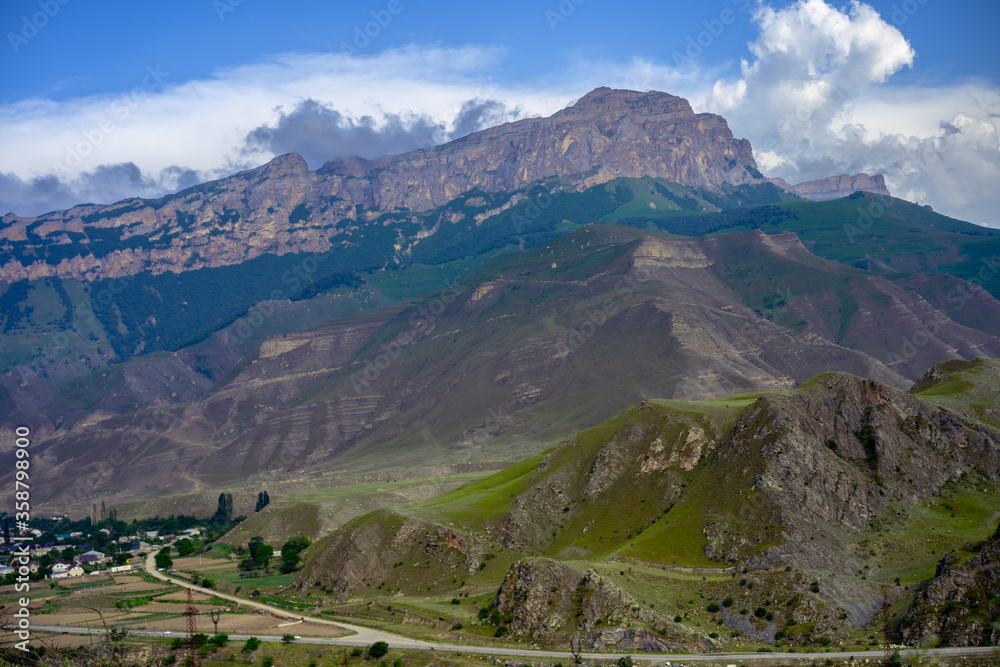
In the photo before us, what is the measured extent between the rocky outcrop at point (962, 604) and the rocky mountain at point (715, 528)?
20 cm

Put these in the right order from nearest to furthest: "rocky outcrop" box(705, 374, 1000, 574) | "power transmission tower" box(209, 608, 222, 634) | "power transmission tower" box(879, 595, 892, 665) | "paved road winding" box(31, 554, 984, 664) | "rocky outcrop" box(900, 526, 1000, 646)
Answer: "paved road winding" box(31, 554, 984, 664), "power transmission tower" box(879, 595, 892, 665), "rocky outcrop" box(900, 526, 1000, 646), "power transmission tower" box(209, 608, 222, 634), "rocky outcrop" box(705, 374, 1000, 574)

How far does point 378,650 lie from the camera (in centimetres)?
7469

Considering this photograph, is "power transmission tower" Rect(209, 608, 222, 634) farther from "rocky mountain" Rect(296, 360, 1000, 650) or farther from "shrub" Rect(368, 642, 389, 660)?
"shrub" Rect(368, 642, 389, 660)

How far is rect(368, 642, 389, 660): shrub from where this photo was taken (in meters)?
74.4

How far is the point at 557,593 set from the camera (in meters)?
77.4

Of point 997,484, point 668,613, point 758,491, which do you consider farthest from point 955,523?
point 668,613

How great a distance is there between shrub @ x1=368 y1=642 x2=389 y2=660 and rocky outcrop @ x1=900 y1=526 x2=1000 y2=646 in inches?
1503

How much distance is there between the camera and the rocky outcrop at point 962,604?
6344cm

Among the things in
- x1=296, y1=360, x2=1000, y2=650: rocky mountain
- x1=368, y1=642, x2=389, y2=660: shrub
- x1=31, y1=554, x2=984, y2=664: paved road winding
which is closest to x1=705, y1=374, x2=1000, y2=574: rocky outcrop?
x1=296, y1=360, x2=1000, y2=650: rocky mountain

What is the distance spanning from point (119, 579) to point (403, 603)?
49.8m

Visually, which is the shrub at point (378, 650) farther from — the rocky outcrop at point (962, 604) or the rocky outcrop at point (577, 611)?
the rocky outcrop at point (962, 604)

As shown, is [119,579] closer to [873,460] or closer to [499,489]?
[499,489]

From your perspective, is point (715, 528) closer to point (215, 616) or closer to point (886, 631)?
point (886, 631)

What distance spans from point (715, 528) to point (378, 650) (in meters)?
34.6
